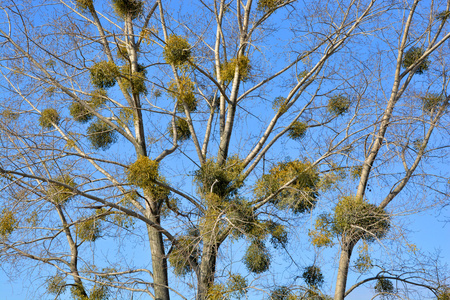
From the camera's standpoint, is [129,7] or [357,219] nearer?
[357,219]

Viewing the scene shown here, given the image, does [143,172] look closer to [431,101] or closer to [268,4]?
[268,4]

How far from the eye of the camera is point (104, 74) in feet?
24.6

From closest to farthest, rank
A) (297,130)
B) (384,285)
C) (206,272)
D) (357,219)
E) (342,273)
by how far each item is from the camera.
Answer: (357,219)
(206,272)
(342,273)
(384,285)
(297,130)

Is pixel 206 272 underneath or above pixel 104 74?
underneath

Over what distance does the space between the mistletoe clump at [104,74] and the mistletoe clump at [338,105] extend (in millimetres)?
3863

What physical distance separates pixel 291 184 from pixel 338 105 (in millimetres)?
2161

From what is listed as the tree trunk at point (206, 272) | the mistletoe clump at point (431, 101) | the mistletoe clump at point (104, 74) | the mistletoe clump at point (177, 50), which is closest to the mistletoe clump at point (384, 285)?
the tree trunk at point (206, 272)

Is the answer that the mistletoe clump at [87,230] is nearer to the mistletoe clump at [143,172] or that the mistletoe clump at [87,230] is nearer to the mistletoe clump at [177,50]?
the mistletoe clump at [143,172]

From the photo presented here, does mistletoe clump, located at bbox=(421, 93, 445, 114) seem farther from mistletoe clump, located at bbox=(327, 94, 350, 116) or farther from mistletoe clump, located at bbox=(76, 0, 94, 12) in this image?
mistletoe clump, located at bbox=(76, 0, 94, 12)

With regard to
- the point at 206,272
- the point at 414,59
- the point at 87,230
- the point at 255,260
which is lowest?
the point at 206,272

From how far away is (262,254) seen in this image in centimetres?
728

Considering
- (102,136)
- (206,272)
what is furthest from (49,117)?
(206,272)

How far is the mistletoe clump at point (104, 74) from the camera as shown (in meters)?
7.79

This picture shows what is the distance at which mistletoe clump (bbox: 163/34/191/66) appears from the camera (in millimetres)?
7273
